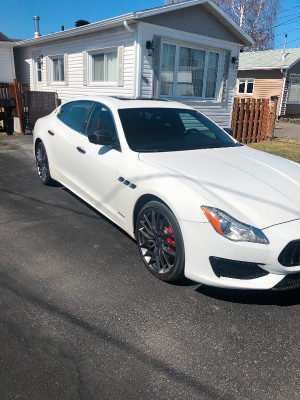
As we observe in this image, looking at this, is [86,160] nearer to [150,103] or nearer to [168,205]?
[150,103]

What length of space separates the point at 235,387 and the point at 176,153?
2.24 metres

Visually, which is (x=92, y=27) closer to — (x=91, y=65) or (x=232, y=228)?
(x=91, y=65)

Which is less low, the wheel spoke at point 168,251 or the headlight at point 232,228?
the headlight at point 232,228

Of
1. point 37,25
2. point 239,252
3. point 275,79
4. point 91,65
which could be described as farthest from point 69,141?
point 275,79

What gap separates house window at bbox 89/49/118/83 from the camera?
10.4 meters

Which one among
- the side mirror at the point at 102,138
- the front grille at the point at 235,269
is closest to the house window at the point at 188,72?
the side mirror at the point at 102,138

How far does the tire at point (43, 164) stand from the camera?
17.2ft

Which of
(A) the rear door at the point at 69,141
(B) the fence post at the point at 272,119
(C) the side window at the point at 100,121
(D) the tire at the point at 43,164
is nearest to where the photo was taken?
(C) the side window at the point at 100,121

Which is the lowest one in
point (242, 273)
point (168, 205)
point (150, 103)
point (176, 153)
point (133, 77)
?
point (242, 273)

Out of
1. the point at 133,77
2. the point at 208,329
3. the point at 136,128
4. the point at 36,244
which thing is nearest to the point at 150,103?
the point at 136,128

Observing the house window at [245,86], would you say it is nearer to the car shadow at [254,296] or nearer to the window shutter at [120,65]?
the window shutter at [120,65]

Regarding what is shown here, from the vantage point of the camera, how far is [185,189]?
2.65 meters

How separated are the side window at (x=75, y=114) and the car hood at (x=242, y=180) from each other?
1423 millimetres

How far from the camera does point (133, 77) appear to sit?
9430mm
